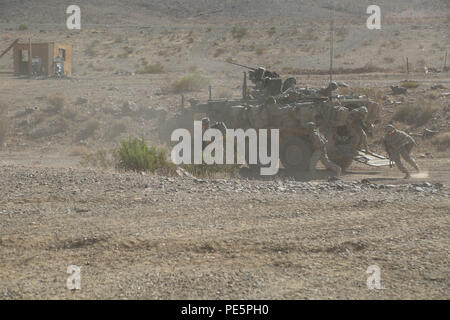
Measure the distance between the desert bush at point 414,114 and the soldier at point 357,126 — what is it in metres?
5.90

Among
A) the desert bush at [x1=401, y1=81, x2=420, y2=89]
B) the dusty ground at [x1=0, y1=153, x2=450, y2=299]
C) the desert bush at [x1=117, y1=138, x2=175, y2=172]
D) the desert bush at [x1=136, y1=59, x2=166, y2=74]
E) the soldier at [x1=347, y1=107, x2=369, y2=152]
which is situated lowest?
the dusty ground at [x1=0, y1=153, x2=450, y2=299]

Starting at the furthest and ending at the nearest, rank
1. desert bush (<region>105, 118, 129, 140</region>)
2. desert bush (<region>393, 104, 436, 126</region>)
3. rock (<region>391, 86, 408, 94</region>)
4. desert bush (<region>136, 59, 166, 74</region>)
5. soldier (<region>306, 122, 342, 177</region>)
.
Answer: desert bush (<region>136, 59, 166, 74</region>) < rock (<region>391, 86, 408, 94</region>) < desert bush (<region>105, 118, 129, 140</region>) < desert bush (<region>393, 104, 436, 126</region>) < soldier (<region>306, 122, 342, 177</region>)

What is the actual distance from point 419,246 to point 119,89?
1961cm

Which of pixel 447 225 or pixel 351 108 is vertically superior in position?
pixel 351 108

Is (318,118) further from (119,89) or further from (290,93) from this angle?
(119,89)

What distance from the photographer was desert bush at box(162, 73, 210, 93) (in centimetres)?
2455

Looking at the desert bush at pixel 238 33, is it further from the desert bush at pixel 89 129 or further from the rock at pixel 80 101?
the desert bush at pixel 89 129

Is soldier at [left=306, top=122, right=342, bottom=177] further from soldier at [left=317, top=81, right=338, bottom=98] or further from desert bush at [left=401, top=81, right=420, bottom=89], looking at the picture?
desert bush at [left=401, top=81, right=420, bottom=89]

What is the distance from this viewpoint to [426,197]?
9.23m

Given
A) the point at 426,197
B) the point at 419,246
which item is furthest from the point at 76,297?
the point at 426,197

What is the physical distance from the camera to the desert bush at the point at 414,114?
788 inches

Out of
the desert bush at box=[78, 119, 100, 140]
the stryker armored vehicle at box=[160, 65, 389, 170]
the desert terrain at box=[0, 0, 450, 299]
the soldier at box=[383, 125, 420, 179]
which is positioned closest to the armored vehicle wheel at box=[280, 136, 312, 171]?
the stryker armored vehicle at box=[160, 65, 389, 170]

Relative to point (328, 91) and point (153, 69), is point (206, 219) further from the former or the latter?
point (153, 69)
